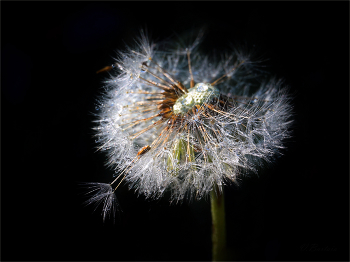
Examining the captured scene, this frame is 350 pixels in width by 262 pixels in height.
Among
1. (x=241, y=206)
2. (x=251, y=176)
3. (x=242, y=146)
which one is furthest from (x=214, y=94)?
(x=241, y=206)

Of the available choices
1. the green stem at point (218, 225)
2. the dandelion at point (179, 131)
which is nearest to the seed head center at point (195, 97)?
the dandelion at point (179, 131)

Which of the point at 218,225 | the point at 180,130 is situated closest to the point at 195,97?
the point at 180,130

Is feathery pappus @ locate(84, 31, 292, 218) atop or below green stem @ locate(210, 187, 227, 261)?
atop

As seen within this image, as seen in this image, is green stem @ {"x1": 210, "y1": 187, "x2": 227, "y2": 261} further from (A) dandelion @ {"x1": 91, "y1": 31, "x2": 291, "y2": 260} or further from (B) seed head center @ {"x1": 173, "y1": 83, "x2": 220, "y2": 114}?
(B) seed head center @ {"x1": 173, "y1": 83, "x2": 220, "y2": 114}

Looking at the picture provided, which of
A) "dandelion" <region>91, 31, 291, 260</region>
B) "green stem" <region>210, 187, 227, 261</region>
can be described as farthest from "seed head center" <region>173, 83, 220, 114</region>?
"green stem" <region>210, 187, 227, 261</region>

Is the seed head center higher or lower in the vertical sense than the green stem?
higher

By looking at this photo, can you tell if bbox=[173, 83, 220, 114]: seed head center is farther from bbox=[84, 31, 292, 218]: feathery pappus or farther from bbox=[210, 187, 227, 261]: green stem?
bbox=[210, 187, 227, 261]: green stem

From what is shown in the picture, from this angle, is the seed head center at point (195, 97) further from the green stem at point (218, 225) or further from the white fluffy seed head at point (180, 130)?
the green stem at point (218, 225)
